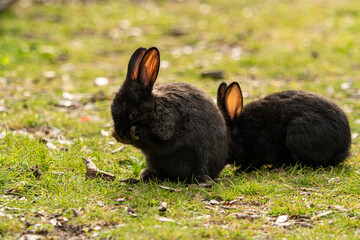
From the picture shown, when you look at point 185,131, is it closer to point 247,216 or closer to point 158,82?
point 247,216

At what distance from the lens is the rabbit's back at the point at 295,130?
5.40 m

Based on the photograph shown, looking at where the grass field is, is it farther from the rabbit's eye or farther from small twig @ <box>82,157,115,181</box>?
the rabbit's eye

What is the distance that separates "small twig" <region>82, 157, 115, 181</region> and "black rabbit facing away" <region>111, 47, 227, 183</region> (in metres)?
0.33

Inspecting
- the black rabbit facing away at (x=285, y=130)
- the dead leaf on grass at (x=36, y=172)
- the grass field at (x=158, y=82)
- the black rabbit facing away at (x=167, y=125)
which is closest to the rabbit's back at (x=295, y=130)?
the black rabbit facing away at (x=285, y=130)

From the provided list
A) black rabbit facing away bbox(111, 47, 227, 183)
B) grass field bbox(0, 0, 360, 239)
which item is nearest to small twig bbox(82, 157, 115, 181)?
grass field bbox(0, 0, 360, 239)

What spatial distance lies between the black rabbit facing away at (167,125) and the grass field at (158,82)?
245 mm

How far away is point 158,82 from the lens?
8.69m

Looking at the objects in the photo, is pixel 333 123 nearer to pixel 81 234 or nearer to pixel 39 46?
pixel 81 234

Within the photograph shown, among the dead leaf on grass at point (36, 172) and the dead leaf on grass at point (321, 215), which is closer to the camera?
the dead leaf on grass at point (321, 215)

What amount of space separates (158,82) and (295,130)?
371 centimetres

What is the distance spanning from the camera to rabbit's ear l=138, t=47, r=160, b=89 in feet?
15.3

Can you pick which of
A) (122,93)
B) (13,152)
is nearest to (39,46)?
(13,152)

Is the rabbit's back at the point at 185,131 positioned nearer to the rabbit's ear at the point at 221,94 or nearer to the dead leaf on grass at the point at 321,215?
the rabbit's ear at the point at 221,94

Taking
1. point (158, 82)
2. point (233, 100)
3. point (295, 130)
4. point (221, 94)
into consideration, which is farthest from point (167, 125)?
point (158, 82)
